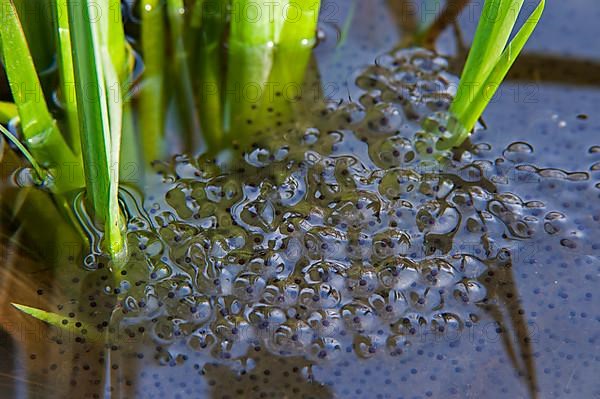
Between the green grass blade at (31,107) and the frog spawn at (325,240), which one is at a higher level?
the green grass blade at (31,107)

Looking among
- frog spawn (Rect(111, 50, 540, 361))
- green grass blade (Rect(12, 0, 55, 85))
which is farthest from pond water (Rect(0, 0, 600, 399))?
green grass blade (Rect(12, 0, 55, 85))

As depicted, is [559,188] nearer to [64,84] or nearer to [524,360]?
[524,360]

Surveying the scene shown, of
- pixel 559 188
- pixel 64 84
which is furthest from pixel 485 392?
pixel 64 84

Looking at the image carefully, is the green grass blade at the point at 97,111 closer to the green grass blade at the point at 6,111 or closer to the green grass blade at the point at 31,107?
the green grass blade at the point at 31,107

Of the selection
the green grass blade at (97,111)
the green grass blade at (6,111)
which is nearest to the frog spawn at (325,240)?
the green grass blade at (97,111)

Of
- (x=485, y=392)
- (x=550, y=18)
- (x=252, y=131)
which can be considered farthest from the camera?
(x=550, y=18)

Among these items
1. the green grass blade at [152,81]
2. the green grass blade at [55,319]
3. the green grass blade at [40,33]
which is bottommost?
the green grass blade at [55,319]

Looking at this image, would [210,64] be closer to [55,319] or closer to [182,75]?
[182,75]

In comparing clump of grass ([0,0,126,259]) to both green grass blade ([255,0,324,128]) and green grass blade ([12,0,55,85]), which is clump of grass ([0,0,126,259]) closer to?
green grass blade ([12,0,55,85])
